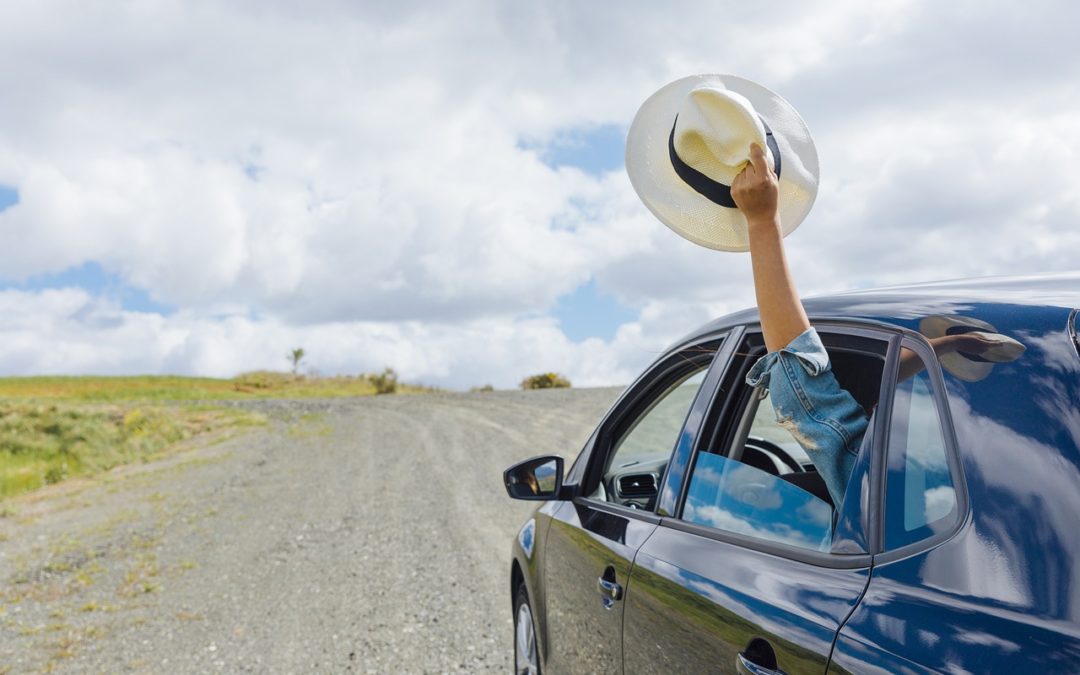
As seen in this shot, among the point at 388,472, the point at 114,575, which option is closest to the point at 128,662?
the point at 114,575

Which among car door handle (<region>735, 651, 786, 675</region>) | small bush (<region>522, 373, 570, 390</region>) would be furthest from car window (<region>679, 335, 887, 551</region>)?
small bush (<region>522, 373, 570, 390</region>)

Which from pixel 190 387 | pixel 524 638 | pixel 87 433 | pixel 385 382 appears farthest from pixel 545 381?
pixel 524 638

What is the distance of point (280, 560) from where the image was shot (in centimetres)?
944

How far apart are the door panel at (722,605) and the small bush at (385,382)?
3741 cm

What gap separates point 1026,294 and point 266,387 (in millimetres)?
49705

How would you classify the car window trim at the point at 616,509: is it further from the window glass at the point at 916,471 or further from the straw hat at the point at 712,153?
the window glass at the point at 916,471

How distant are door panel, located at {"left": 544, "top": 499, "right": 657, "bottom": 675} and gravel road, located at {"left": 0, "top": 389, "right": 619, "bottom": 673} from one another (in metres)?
2.54

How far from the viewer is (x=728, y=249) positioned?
241cm

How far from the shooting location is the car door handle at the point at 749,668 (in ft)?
5.50

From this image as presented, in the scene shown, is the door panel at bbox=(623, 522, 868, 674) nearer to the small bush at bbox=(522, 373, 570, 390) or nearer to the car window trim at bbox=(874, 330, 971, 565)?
the car window trim at bbox=(874, 330, 971, 565)

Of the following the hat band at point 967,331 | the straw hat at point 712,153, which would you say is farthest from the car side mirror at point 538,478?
the hat band at point 967,331

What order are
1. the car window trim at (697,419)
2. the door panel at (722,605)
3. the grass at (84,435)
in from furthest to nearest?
the grass at (84,435), the car window trim at (697,419), the door panel at (722,605)

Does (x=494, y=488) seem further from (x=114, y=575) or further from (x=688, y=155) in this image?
(x=688, y=155)

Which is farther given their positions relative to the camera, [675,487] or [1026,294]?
[675,487]
